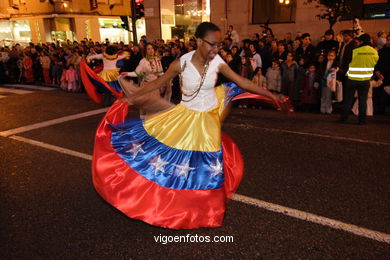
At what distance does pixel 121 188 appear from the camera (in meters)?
3.29

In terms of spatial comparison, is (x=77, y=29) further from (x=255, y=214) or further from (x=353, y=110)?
(x=255, y=214)

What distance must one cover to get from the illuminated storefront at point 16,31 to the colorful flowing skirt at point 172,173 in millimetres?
40064

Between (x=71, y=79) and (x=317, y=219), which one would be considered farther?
(x=71, y=79)

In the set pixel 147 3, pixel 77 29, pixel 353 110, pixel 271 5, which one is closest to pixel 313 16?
pixel 271 5

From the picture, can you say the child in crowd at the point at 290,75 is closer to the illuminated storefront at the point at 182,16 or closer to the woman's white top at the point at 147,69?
the woman's white top at the point at 147,69

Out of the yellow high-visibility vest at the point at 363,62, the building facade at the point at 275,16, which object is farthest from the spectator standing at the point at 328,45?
the building facade at the point at 275,16

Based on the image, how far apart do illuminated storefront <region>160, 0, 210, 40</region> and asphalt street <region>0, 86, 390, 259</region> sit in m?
16.6

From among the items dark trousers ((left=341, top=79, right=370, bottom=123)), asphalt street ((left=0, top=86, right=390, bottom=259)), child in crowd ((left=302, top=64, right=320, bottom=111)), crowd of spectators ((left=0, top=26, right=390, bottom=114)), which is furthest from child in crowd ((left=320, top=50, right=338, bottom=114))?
asphalt street ((left=0, top=86, right=390, bottom=259))

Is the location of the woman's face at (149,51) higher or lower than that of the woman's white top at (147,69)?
higher

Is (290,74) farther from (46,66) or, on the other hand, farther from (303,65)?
(46,66)

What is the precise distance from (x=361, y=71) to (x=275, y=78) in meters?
2.51

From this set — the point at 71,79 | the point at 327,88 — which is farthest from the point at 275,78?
the point at 71,79

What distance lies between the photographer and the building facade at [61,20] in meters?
33.9

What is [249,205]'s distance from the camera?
375 cm
